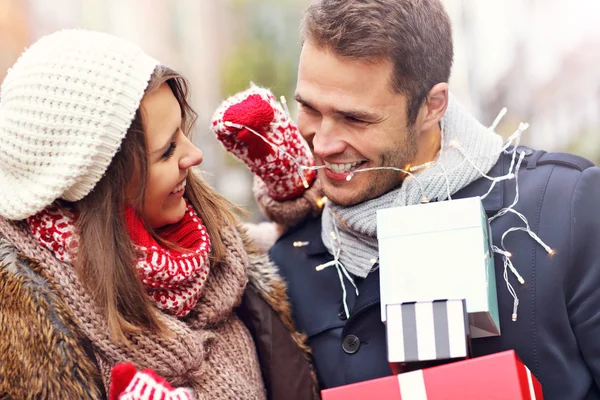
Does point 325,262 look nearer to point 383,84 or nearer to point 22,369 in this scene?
point 383,84

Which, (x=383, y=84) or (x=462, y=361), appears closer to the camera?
(x=462, y=361)

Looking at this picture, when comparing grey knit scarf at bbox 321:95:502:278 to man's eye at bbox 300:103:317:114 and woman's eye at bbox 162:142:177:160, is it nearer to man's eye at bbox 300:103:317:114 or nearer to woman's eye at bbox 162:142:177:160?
man's eye at bbox 300:103:317:114

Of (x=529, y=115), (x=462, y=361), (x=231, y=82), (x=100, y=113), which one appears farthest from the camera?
(x=231, y=82)

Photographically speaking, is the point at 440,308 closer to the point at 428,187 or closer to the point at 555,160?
the point at 428,187

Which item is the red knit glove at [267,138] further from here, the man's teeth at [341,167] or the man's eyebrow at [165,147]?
the man's eyebrow at [165,147]

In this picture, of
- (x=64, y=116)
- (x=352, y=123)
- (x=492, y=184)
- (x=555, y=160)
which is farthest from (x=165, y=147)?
(x=555, y=160)

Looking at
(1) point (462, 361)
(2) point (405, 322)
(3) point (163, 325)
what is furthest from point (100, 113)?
(1) point (462, 361)

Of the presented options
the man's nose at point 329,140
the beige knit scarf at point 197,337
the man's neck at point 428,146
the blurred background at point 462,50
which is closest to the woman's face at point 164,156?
the beige knit scarf at point 197,337

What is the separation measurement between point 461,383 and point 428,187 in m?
0.75

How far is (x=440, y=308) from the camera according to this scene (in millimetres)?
1871

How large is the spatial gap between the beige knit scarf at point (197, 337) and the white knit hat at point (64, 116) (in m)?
0.17

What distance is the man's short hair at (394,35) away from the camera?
228 cm

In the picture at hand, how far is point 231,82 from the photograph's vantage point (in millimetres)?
9562

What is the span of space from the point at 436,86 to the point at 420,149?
212 mm
